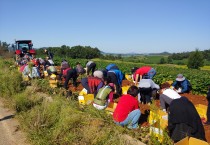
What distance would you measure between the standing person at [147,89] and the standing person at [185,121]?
3.17 metres

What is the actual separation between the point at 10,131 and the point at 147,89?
4169mm

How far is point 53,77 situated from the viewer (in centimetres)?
1166

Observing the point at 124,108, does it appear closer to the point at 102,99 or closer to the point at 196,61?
the point at 102,99

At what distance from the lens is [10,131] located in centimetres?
601

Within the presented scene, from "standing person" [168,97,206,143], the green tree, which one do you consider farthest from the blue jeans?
the green tree

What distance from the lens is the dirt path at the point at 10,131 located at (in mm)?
5434

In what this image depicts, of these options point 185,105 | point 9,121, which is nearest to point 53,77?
point 9,121

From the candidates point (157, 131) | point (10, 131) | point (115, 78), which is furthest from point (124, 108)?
point (115, 78)

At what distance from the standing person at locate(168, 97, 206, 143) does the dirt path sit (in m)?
3.09

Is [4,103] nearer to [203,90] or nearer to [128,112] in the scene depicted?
[128,112]

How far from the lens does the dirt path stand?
214 inches

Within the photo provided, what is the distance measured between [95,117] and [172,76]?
10.8 m

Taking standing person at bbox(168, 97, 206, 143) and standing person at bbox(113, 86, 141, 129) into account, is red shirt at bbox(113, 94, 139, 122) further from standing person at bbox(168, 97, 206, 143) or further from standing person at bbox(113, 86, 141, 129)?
standing person at bbox(168, 97, 206, 143)

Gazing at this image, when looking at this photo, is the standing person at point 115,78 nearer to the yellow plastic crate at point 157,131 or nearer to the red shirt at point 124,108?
the red shirt at point 124,108
